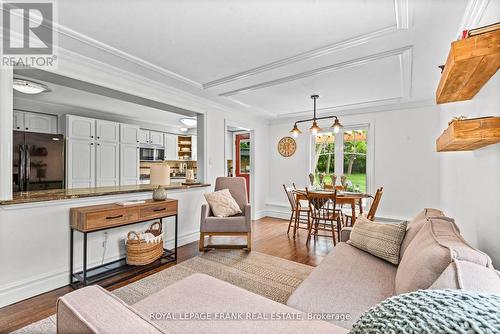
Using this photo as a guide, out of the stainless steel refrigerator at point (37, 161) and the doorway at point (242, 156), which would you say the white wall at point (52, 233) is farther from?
the doorway at point (242, 156)

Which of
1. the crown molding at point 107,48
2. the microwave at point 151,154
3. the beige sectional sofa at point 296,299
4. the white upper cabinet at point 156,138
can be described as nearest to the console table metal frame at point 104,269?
the beige sectional sofa at point 296,299

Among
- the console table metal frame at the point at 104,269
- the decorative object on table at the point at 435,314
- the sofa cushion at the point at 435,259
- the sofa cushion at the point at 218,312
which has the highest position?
the decorative object on table at the point at 435,314

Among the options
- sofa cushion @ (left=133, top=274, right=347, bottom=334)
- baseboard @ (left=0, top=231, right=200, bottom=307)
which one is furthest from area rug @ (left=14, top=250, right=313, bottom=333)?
sofa cushion @ (left=133, top=274, right=347, bottom=334)

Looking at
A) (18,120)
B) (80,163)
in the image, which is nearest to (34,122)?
(18,120)

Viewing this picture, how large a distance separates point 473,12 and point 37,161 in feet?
17.3

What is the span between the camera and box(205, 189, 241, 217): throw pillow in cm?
341

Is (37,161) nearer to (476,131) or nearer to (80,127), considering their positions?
(80,127)

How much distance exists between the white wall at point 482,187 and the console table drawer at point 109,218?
9.58ft

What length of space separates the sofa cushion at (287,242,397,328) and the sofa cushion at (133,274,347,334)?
0.15 meters

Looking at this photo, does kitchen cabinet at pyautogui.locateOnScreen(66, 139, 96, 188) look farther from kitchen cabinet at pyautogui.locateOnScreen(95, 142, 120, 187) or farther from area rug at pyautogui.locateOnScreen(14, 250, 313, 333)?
area rug at pyautogui.locateOnScreen(14, 250, 313, 333)

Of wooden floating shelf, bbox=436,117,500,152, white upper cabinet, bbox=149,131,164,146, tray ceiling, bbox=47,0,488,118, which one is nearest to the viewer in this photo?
wooden floating shelf, bbox=436,117,500,152

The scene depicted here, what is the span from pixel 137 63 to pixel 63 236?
76.0 inches

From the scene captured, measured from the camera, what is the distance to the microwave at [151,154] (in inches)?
234

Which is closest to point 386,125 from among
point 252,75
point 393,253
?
point 252,75
